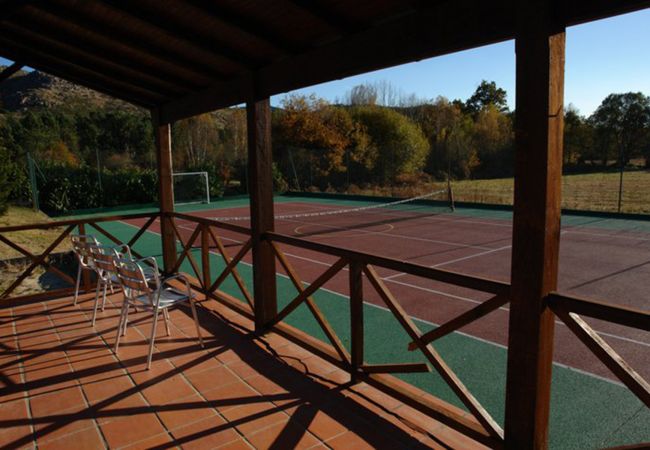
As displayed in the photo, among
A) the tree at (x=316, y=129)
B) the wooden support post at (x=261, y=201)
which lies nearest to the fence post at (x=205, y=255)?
the wooden support post at (x=261, y=201)

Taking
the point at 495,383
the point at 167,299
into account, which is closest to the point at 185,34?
the point at 167,299

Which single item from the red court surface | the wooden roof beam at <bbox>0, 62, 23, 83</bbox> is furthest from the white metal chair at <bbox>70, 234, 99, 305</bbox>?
the red court surface

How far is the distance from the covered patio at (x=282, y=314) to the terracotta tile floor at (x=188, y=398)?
0.5 inches

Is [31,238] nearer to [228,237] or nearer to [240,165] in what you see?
[228,237]

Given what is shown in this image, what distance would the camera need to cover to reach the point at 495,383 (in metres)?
3.96

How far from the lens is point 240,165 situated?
28.8 m

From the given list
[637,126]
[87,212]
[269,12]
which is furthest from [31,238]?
[637,126]

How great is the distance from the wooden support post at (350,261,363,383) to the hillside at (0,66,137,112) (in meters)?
52.9

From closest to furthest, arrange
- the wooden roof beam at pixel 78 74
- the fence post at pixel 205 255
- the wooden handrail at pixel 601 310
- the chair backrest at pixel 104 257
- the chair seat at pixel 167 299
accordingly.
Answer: the wooden handrail at pixel 601 310 < the chair seat at pixel 167 299 < the chair backrest at pixel 104 257 < the wooden roof beam at pixel 78 74 < the fence post at pixel 205 255

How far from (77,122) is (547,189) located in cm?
3857

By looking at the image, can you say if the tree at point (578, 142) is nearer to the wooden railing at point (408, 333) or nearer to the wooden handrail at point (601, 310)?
the wooden railing at point (408, 333)

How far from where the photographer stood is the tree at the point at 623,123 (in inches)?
742

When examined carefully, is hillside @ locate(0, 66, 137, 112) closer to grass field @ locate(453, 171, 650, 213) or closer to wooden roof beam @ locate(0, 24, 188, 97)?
grass field @ locate(453, 171, 650, 213)

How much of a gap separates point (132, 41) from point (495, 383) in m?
4.27
